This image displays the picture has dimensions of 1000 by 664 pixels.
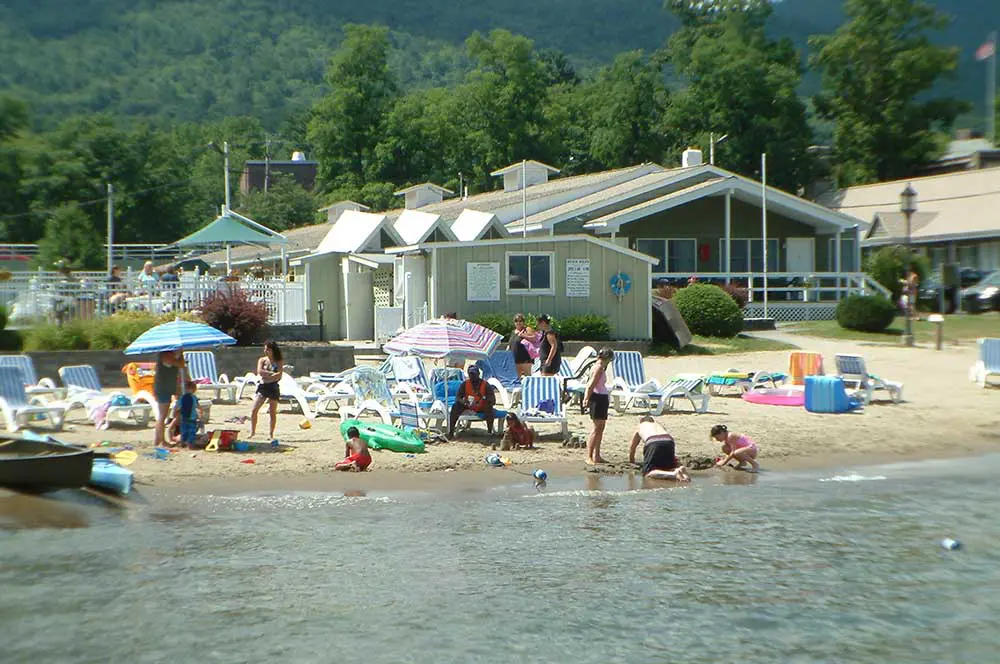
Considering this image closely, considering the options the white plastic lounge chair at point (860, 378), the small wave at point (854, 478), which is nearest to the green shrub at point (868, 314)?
the white plastic lounge chair at point (860, 378)

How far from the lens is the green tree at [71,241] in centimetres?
5331

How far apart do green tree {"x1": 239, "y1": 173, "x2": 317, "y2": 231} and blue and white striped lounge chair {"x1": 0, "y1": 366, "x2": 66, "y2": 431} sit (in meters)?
67.6

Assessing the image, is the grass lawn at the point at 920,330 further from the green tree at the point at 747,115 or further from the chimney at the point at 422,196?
the green tree at the point at 747,115

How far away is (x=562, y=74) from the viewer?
11475 centimetres

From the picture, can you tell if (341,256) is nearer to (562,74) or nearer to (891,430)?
(891,430)

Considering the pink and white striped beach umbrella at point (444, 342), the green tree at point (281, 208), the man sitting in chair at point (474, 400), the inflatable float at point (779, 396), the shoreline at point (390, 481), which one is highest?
the green tree at point (281, 208)

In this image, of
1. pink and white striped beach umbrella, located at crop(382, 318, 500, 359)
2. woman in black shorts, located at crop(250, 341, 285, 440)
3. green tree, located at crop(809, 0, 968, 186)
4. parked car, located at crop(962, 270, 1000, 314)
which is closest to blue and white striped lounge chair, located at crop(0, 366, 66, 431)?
woman in black shorts, located at crop(250, 341, 285, 440)

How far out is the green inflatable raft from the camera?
17.9 meters

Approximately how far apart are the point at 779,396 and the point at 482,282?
10.7m

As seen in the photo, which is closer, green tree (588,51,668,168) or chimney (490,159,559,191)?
chimney (490,159,559,191)

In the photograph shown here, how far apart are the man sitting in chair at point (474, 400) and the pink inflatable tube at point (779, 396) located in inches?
252

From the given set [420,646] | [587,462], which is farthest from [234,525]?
[587,462]

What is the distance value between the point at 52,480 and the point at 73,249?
140 ft

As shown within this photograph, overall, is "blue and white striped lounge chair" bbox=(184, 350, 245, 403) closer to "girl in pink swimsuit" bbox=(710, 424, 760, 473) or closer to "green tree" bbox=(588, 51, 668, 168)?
"girl in pink swimsuit" bbox=(710, 424, 760, 473)
